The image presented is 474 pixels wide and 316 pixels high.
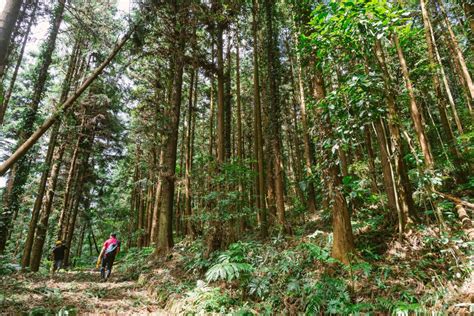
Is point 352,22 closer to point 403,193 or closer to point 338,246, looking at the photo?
point 403,193

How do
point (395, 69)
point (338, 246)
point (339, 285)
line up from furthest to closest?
point (395, 69) < point (338, 246) < point (339, 285)

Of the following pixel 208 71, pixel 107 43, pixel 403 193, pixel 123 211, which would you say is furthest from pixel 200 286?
pixel 123 211

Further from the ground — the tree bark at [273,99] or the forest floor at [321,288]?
the tree bark at [273,99]

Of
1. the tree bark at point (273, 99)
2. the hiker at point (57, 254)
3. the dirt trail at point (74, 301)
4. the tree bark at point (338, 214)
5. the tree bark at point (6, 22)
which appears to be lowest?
the dirt trail at point (74, 301)

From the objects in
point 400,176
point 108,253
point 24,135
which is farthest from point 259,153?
point 24,135

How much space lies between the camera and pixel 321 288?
14.0 ft

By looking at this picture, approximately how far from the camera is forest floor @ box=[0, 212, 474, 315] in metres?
3.75

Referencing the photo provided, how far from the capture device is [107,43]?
26.3ft

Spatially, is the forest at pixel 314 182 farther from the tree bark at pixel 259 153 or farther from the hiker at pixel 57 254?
the hiker at pixel 57 254

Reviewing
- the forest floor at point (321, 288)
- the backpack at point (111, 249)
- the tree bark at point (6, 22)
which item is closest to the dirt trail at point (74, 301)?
the forest floor at point (321, 288)

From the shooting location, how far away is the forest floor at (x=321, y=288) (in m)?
3.75

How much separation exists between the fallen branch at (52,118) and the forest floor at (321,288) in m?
2.77

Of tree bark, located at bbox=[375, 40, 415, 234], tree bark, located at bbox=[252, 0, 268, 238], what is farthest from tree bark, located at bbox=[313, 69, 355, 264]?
tree bark, located at bbox=[252, 0, 268, 238]

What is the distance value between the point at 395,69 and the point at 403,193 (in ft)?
10.8
